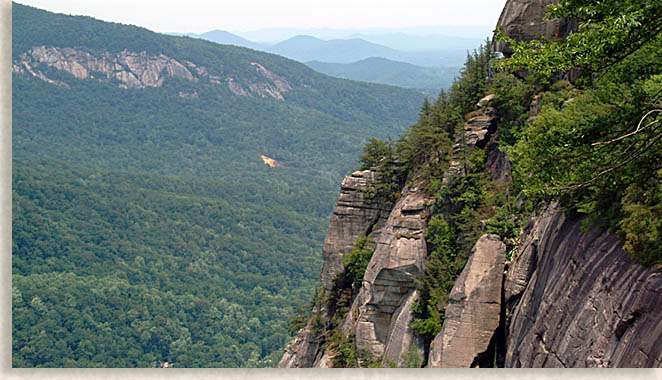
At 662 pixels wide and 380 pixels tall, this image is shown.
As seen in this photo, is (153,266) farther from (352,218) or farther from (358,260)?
(358,260)

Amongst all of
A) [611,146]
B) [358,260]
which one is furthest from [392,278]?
[611,146]

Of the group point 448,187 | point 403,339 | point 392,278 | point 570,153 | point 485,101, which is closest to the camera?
point 570,153

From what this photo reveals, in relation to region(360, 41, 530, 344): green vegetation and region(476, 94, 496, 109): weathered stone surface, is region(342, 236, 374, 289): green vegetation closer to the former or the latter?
region(360, 41, 530, 344): green vegetation

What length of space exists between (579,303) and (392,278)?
1041cm

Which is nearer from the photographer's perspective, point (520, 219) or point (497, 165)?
point (520, 219)

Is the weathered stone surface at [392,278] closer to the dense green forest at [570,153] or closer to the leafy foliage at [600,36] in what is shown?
the dense green forest at [570,153]

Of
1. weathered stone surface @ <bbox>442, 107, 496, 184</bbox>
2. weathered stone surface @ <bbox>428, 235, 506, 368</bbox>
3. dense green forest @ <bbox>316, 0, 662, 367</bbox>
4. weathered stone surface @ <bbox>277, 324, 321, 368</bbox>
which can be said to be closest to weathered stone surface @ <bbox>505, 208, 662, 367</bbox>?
dense green forest @ <bbox>316, 0, 662, 367</bbox>

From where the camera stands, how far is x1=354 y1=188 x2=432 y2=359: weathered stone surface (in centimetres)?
2195

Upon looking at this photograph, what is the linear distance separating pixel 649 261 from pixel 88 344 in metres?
72.4

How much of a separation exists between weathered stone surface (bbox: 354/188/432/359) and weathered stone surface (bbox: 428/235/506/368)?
4212 mm

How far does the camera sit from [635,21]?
1025 centimetres

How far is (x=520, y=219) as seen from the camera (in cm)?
1766

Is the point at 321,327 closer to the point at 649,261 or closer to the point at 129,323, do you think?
the point at 649,261

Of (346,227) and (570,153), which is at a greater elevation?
(570,153)
